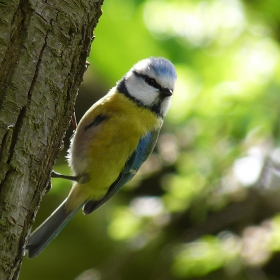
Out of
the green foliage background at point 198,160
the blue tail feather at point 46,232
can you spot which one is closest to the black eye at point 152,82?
the green foliage background at point 198,160

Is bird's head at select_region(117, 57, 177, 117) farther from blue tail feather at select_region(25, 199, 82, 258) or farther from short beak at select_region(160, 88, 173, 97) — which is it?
blue tail feather at select_region(25, 199, 82, 258)

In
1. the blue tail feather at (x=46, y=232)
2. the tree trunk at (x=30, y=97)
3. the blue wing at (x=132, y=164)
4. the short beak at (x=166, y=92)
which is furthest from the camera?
the short beak at (x=166, y=92)

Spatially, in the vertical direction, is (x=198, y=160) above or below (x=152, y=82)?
below

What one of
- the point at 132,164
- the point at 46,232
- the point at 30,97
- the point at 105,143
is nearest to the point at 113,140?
the point at 105,143

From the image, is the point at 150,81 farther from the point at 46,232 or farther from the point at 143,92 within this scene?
the point at 46,232

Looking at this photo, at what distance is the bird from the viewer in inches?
128

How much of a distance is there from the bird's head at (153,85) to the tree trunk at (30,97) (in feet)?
4.61

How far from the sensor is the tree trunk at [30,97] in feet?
6.12

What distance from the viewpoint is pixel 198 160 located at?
146 inches

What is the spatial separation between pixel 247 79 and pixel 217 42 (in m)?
0.87

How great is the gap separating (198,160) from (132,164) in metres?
0.58

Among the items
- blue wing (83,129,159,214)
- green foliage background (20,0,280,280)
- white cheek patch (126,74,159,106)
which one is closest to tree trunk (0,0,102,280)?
blue wing (83,129,159,214)

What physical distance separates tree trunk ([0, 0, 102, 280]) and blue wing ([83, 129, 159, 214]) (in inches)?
51.8

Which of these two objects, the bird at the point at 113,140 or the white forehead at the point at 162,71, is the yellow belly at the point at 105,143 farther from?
the white forehead at the point at 162,71
